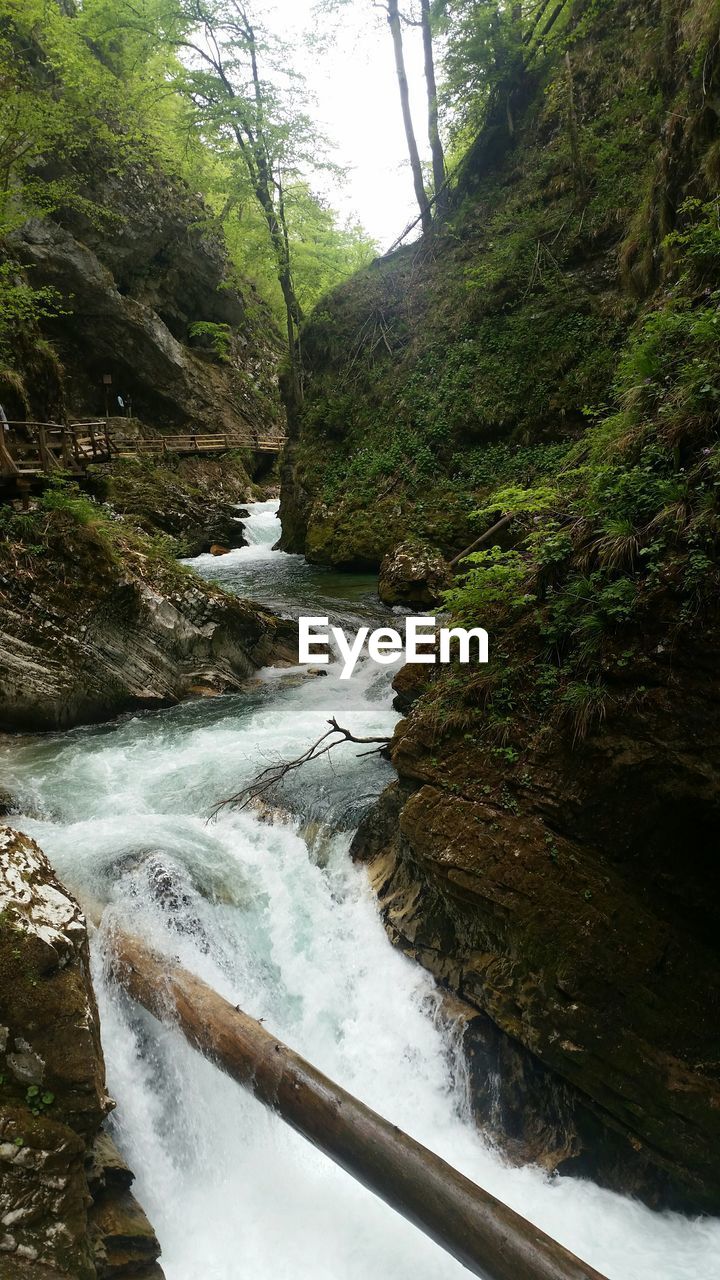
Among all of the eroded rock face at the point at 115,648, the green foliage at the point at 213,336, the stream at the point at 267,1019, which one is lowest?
the stream at the point at 267,1019

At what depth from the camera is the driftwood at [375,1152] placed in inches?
109

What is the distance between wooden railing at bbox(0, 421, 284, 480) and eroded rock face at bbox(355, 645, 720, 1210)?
346 inches

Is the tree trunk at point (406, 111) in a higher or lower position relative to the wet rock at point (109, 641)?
higher

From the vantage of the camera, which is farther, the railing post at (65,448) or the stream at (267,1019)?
the railing post at (65,448)

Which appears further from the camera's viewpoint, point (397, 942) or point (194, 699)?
point (194, 699)

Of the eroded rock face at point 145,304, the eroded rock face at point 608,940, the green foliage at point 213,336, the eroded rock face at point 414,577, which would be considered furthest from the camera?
the green foliage at point 213,336

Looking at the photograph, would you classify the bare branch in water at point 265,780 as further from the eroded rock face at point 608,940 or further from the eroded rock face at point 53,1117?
the eroded rock face at point 53,1117

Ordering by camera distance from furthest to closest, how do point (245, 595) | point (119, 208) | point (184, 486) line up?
point (119, 208) < point (184, 486) < point (245, 595)

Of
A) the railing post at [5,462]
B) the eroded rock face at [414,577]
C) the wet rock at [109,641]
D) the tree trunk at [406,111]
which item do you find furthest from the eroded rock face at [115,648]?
the tree trunk at [406,111]

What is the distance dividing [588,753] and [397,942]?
2.24 meters

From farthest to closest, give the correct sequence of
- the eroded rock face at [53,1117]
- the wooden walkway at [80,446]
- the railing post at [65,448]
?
1. the railing post at [65,448]
2. the wooden walkway at [80,446]
3. the eroded rock face at [53,1117]

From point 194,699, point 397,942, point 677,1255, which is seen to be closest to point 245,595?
point 194,699

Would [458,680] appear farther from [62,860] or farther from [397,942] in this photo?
[62,860]

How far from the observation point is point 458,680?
5254 millimetres
